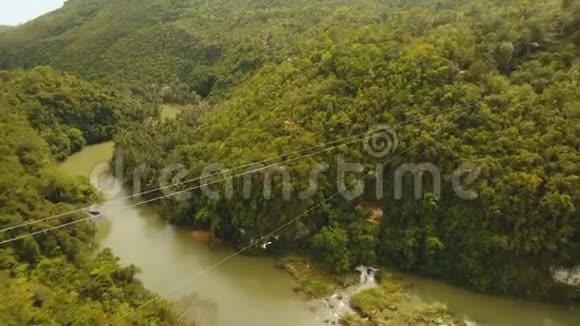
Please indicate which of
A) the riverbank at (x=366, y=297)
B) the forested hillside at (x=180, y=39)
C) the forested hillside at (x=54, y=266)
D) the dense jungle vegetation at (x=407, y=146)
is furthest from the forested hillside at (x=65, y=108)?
the riverbank at (x=366, y=297)

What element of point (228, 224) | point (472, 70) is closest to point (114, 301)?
point (228, 224)

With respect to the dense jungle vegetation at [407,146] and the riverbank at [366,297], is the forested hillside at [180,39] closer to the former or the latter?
the dense jungle vegetation at [407,146]

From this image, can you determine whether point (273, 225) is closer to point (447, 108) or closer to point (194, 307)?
point (194, 307)

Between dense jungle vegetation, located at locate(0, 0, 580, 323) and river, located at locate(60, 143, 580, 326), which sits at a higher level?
dense jungle vegetation, located at locate(0, 0, 580, 323)

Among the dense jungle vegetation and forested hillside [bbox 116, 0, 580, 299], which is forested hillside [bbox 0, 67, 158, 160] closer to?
the dense jungle vegetation

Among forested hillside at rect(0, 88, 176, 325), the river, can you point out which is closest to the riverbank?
the river

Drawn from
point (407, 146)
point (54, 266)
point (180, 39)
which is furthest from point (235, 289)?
point (180, 39)
